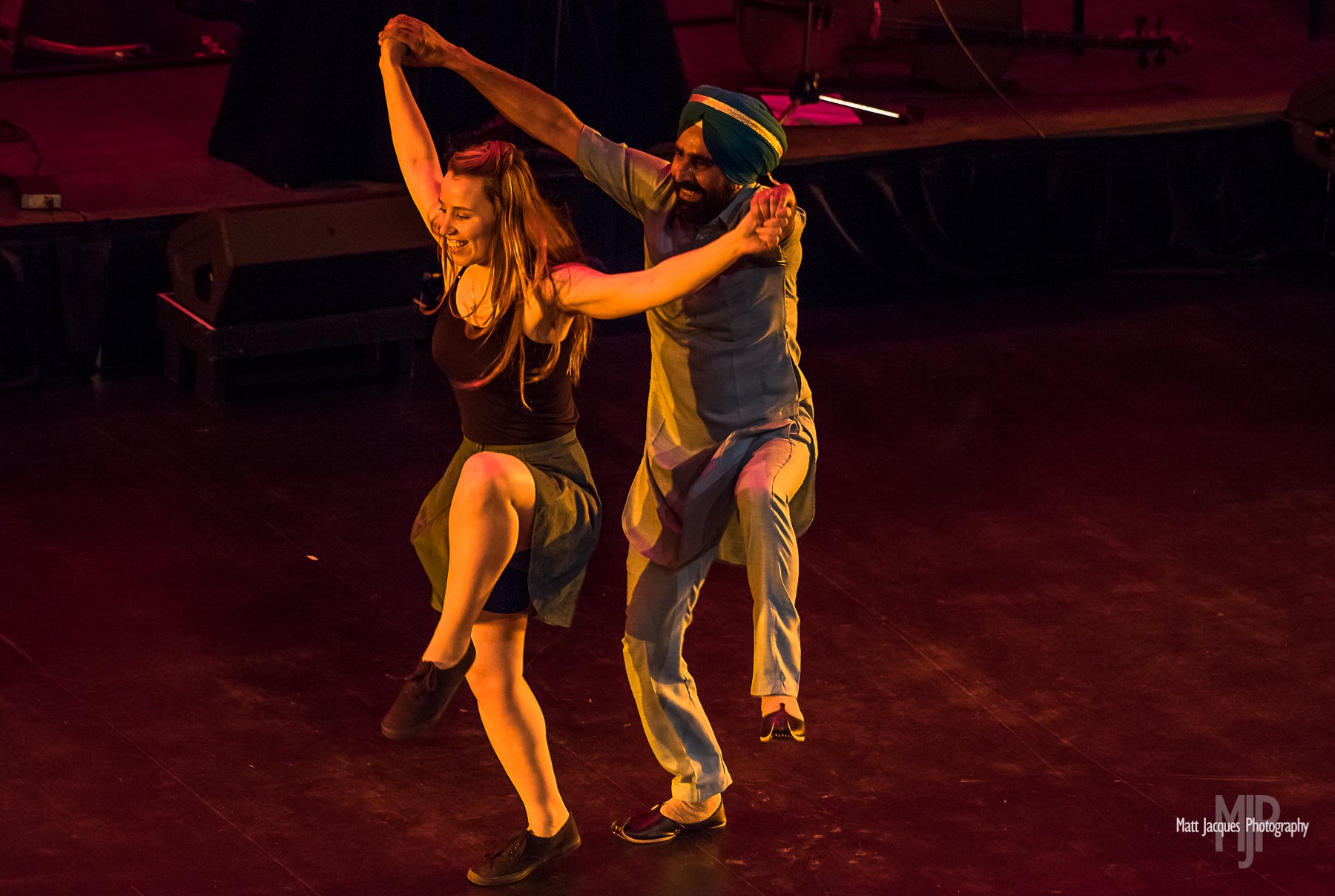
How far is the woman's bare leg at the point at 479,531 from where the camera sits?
11.9 feet

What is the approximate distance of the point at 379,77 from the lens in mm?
7234

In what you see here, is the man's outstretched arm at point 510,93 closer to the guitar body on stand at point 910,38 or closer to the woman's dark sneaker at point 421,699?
the woman's dark sneaker at point 421,699

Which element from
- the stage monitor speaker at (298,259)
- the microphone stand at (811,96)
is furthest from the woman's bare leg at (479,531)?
the microphone stand at (811,96)

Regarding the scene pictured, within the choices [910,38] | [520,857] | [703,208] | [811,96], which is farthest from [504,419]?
[910,38]

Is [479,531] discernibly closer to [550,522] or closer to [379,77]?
[550,522]

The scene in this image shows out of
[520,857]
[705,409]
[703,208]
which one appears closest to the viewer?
[703,208]

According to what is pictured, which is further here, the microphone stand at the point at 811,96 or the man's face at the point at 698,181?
the microphone stand at the point at 811,96

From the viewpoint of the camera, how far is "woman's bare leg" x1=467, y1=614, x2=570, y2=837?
3.85 m

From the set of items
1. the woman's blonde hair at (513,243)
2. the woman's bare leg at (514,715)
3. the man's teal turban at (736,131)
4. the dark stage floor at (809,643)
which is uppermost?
the man's teal turban at (736,131)

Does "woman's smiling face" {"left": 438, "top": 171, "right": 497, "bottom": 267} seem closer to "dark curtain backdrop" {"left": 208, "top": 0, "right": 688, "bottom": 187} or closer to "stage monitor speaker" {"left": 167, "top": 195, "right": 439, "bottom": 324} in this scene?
"stage monitor speaker" {"left": 167, "top": 195, "right": 439, "bottom": 324}

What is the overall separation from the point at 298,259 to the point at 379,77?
36.0 inches

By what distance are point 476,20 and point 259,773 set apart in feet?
11.8

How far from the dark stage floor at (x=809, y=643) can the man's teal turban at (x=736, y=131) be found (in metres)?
1.50

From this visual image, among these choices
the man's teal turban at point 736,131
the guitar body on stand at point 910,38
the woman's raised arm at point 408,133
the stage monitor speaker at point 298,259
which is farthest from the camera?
the guitar body on stand at point 910,38
